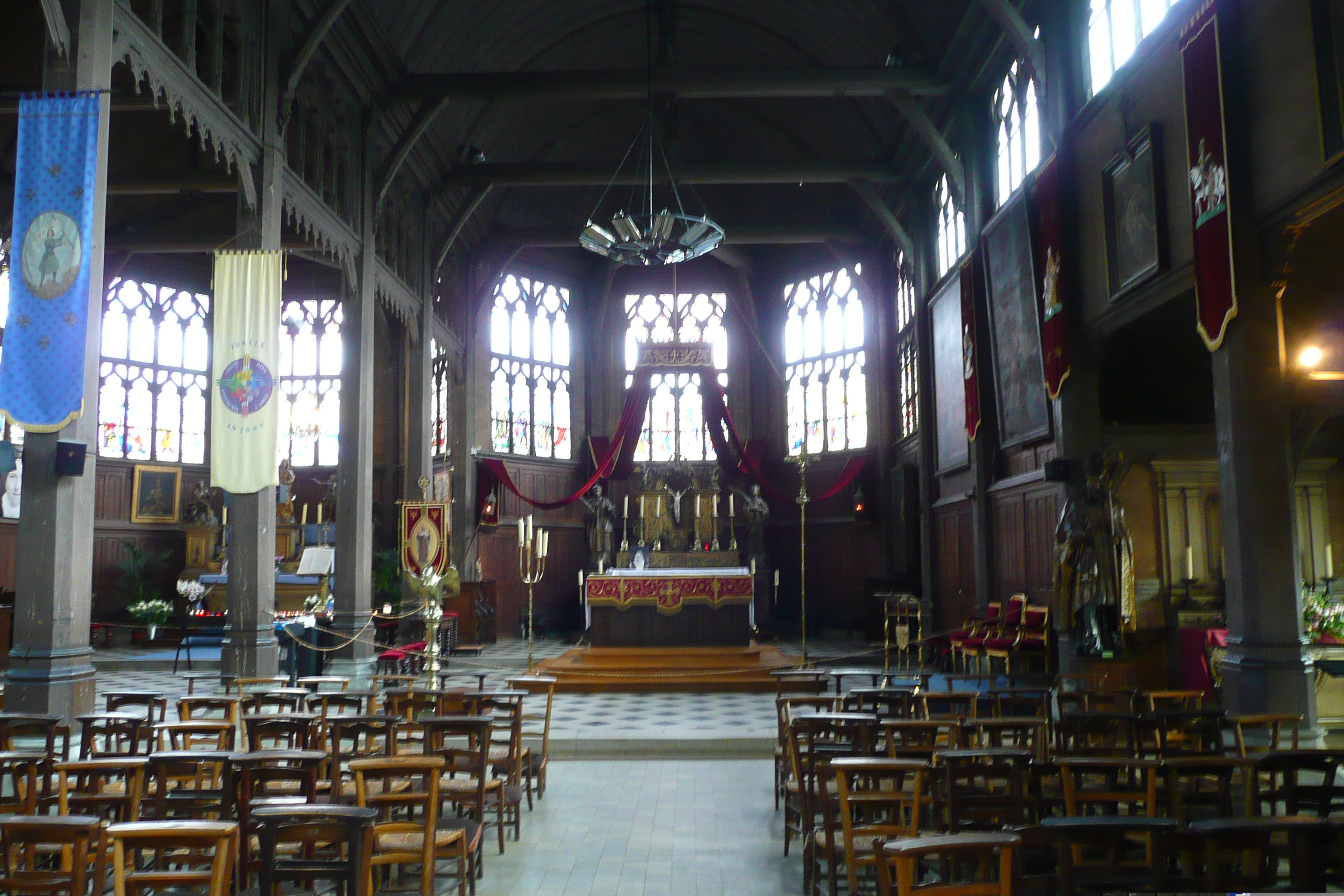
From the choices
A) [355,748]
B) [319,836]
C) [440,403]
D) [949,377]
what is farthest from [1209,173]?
[440,403]

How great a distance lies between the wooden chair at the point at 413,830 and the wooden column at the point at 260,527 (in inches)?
261

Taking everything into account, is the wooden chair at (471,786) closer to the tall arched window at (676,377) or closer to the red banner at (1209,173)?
the red banner at (1209,173)

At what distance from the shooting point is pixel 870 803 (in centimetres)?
534

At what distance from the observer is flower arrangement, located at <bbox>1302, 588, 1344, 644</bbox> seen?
33.6 ft

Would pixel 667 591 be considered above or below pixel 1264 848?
above

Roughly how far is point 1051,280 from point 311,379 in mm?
17179

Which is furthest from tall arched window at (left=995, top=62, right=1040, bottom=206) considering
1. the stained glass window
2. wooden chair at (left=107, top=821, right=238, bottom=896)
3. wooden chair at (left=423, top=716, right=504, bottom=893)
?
the stained glass window

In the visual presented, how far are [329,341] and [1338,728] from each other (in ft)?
66.7

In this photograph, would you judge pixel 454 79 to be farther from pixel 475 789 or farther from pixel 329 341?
pixel 475 789

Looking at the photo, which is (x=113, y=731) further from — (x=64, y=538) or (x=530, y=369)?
(x=530, y=369)

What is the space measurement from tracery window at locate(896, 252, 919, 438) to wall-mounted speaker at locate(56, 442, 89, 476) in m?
14.2

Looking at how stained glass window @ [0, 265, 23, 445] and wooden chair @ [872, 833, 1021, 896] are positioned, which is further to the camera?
stained glass window @ [0, 265, 23, 445]

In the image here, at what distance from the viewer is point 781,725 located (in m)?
7.73

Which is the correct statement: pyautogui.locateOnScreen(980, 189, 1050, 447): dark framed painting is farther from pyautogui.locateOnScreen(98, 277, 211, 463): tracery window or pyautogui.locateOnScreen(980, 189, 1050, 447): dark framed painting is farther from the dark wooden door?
pyautogui.locateOnScreen(98, 277, 211, 463): tracery window
